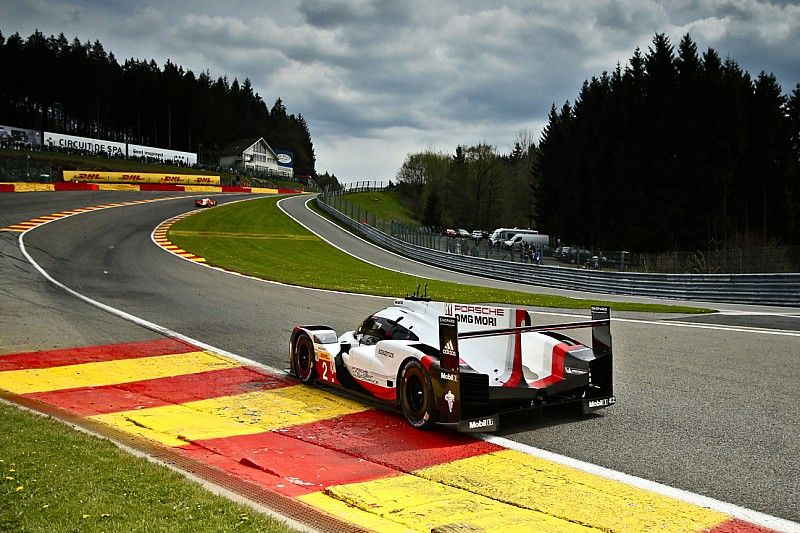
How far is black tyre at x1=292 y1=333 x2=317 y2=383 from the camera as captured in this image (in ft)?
31.4

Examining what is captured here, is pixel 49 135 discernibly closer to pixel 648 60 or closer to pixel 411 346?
pixel 648 60

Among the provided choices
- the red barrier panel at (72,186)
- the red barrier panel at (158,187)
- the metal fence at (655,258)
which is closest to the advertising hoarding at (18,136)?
the red barrier panel at (158,187)

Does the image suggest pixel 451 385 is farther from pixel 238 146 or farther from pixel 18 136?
pixel 238 146

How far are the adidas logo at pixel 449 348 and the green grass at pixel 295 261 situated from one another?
548 inches

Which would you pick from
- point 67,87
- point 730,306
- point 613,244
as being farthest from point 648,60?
point 67,87

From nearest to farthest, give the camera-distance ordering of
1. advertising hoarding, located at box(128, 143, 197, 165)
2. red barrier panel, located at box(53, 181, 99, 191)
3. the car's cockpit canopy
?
the car's cockpit canopy
red barrier panel, located at box(53, 181, 99, 191)
advertising hoarding, located at box(128, 143, 197, 165)

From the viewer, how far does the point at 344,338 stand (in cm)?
947

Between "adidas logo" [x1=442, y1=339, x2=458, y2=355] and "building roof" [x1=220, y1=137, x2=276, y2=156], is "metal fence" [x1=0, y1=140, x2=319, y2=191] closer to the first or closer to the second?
"building roof" [x1=220, y1=137, x2=276, y2=156]

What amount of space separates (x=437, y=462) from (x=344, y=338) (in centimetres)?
336

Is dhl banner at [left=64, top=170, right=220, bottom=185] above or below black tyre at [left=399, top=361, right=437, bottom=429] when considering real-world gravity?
above

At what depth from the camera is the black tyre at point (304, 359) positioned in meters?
9.57

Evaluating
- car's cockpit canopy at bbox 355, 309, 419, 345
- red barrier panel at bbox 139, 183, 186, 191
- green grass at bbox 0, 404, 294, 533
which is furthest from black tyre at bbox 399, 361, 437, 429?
red barrier panel at bbox 139, 183, 186, 191

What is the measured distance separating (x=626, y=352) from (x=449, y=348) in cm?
580

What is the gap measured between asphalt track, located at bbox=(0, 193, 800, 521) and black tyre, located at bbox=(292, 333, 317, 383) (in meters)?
1.10
